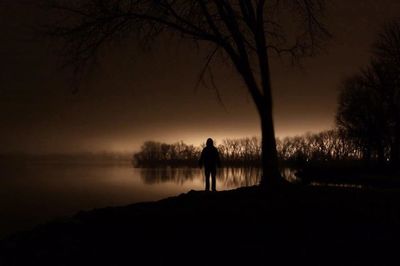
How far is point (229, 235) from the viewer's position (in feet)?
32.8

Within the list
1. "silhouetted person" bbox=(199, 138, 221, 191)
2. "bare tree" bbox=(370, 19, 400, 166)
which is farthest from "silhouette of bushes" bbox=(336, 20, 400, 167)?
"silhouetted person" bbox=(199, 138, 221, 191)

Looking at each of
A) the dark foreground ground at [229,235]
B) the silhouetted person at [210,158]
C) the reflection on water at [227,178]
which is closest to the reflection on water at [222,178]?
the reflection on water at [227,178]

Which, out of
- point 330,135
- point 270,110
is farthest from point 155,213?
point 330,135

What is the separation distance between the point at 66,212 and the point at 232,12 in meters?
30.9

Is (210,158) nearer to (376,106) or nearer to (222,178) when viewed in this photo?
(376,106)

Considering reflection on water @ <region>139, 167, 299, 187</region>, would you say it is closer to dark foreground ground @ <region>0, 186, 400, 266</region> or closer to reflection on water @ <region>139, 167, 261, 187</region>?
reflection on water @ <region>139, 167, 261, 187</region>

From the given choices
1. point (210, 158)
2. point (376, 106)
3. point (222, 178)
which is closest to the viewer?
point (210, 158)

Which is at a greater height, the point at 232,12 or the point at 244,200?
the point at 232,12

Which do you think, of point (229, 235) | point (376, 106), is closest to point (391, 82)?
point (376, 106)

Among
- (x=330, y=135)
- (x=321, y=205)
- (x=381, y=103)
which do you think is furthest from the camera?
(x=330, y=135)

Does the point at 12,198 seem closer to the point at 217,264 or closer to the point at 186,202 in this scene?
the point at 186,202

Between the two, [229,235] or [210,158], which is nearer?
[229,235]

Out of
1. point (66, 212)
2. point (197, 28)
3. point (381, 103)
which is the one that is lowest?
point (66, 212)

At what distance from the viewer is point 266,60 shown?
16.6m
